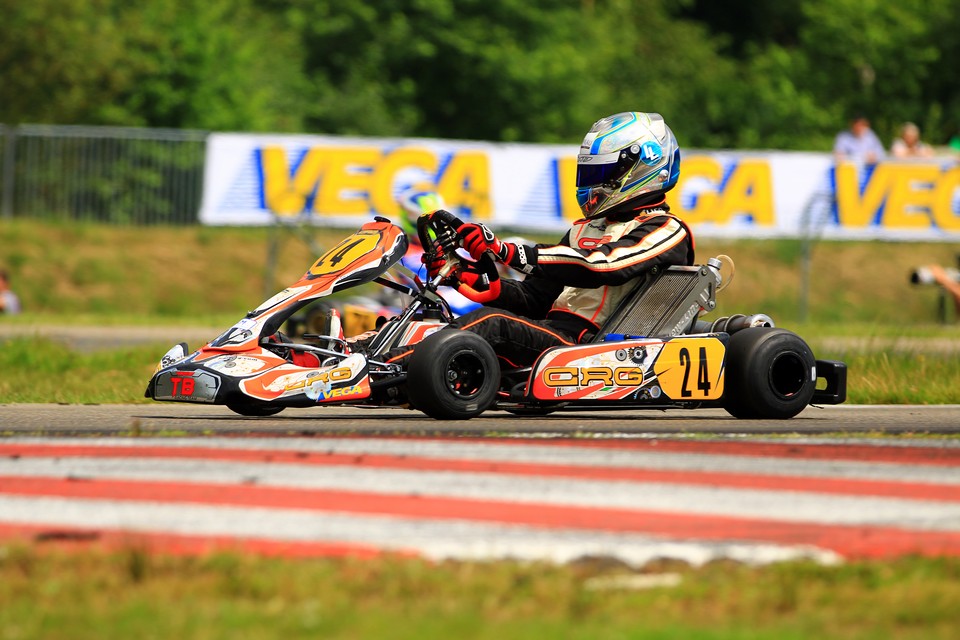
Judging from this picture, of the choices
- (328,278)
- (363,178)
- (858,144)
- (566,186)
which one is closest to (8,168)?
(363,178)

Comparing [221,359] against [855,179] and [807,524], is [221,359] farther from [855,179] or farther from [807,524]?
[855,179]

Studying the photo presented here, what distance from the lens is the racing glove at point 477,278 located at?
25.2 ft

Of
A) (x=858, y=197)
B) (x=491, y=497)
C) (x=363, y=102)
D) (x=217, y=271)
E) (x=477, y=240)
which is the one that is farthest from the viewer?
(x=363, y=102)

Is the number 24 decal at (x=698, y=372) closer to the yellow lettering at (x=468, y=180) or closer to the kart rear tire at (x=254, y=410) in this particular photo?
the kart rear tire at (x=254, y=410)

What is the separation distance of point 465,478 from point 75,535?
4.53 ft

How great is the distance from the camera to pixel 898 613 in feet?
11.8

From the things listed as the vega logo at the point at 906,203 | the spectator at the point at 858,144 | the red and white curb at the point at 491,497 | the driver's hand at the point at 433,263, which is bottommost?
the red and white curb at the point at 491,497

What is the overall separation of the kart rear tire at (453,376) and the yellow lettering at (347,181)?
12.3m

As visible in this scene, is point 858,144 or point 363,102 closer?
point 858,144

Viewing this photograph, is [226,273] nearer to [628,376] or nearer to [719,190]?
[719,190]

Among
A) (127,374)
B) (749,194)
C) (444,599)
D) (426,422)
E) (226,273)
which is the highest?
(749,194)

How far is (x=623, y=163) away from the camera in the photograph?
794 cm

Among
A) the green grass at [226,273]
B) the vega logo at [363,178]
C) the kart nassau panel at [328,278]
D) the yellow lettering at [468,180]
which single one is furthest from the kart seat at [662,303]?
the yellow lettering at [468,180]

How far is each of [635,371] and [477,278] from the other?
892 millimetres
